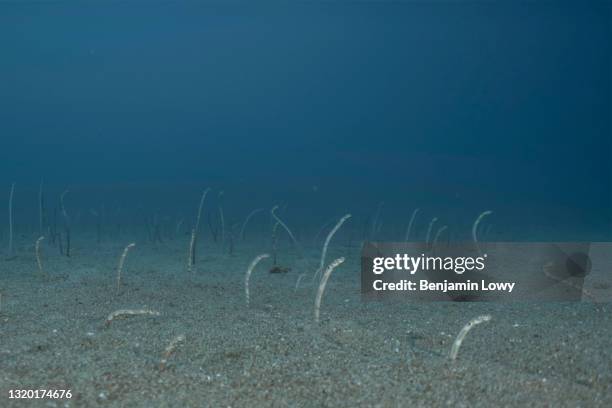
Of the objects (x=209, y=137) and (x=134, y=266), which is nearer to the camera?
(x=134, y=266)

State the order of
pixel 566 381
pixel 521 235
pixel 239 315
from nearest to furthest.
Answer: pixel 566 381, pixel 239 315, pixel 521 235

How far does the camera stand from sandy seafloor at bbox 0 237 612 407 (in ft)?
10.5

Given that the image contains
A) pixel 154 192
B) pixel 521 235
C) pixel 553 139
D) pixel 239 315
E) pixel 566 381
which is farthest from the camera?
pixel 553 139

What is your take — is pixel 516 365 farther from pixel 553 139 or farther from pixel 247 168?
pixel 553 139

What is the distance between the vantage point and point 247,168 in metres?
64.4

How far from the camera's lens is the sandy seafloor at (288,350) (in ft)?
10.5

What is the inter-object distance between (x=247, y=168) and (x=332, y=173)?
16.1 m

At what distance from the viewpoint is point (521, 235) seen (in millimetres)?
13992

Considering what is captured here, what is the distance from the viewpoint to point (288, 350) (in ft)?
12.7

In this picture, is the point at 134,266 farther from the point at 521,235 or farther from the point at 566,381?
the point at 521,235

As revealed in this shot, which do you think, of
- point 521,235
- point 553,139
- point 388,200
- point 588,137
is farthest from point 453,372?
point 588,137

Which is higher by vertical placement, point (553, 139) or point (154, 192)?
point (553, 139)

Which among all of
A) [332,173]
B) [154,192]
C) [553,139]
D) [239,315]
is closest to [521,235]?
[239,315]

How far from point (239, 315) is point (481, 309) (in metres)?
2.39
